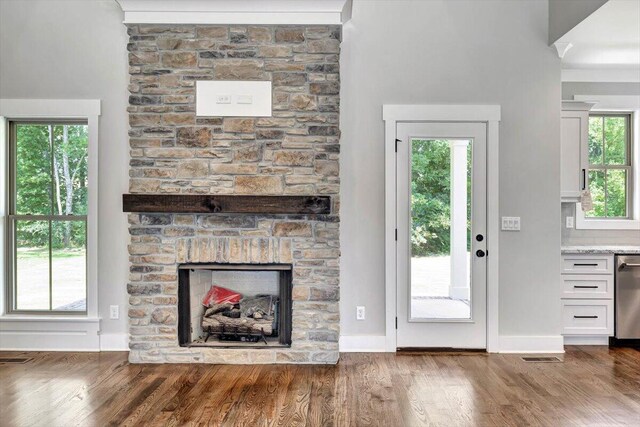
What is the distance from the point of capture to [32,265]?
439cm

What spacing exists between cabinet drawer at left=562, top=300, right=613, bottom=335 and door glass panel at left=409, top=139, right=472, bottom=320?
3.36 ft

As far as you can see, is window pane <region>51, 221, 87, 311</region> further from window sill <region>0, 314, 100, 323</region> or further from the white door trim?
the white door trim

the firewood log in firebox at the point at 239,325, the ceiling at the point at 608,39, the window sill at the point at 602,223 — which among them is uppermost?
the ceiling at the point at 608,39

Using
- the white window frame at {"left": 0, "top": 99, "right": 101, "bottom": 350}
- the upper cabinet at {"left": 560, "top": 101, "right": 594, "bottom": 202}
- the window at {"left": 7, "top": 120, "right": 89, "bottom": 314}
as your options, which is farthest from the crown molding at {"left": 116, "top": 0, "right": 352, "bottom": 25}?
the upper cabinet at {"left": 560, "top": 101, "right": 594, "bottom": 202}

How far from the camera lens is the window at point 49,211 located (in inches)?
171

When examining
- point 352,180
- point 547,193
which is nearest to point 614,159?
point 547,193

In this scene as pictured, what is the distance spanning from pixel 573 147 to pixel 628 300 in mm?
1536

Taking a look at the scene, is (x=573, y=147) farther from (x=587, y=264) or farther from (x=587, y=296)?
(x=587, y=296)

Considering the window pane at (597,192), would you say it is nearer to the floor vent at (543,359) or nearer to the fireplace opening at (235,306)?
the floor vent at (543,359)

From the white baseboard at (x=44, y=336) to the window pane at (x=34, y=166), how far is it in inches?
40.6

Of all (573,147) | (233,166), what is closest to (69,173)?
(233,166)

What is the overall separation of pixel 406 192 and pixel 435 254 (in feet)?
2.05

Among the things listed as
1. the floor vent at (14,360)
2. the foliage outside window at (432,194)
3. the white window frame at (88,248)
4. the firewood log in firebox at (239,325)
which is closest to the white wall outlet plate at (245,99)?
the white window frame at (88,248)

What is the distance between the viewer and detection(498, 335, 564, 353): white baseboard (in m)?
4.23
